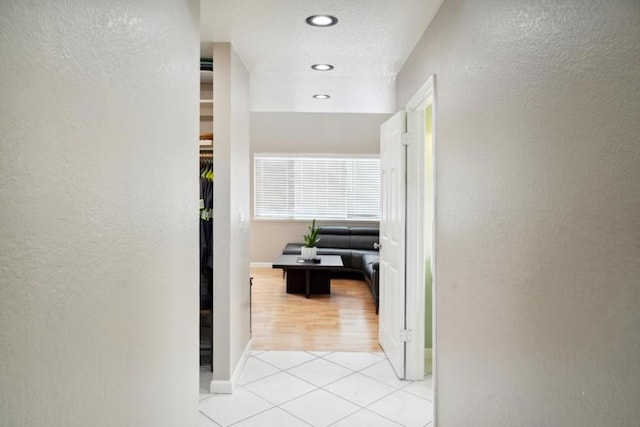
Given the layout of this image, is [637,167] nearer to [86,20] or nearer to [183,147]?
[86,20]

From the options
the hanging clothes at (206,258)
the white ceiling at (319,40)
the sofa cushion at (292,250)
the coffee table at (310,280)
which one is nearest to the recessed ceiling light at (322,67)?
the white ceiling at (319,40)

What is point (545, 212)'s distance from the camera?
132 centimetres

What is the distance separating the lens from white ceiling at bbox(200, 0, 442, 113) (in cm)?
252

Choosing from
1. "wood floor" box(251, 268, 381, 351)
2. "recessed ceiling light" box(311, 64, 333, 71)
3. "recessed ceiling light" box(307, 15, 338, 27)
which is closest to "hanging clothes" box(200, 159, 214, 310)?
"wood floor" box(251, 268, 381, 351)

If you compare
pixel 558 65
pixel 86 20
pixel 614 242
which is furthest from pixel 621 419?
pixel 86 20

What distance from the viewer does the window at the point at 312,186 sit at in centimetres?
867

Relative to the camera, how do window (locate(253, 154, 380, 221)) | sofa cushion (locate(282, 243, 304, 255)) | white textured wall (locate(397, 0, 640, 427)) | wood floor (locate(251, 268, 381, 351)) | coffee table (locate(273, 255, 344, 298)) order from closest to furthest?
white textured wall (locate(397, 0, 640, 427))
wood floor (locate(251, 268, 381, 351))
coffee table (locate(273, 255, 344, 298))
sofa cushion (locate(282, 243, 304, 255))
window (locate(253, 154, 380, 221))

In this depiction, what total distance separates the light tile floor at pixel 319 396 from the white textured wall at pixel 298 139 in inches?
186

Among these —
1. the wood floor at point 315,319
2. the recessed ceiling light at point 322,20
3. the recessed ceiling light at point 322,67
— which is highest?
the recessed ceiling light at point 322,67

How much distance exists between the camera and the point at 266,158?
8.65m

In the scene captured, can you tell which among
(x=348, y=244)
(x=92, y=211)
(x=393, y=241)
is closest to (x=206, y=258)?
(x=393, y=241)

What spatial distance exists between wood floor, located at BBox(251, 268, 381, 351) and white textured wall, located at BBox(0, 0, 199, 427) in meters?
2.70

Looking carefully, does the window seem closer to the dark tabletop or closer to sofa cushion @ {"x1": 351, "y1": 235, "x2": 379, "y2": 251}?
sofa cushion @ {"x1": 351, "y1": 235, "x2": 379, "y2": 251}

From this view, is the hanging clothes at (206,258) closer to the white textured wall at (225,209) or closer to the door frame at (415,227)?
the white textured wall at (225,209)
